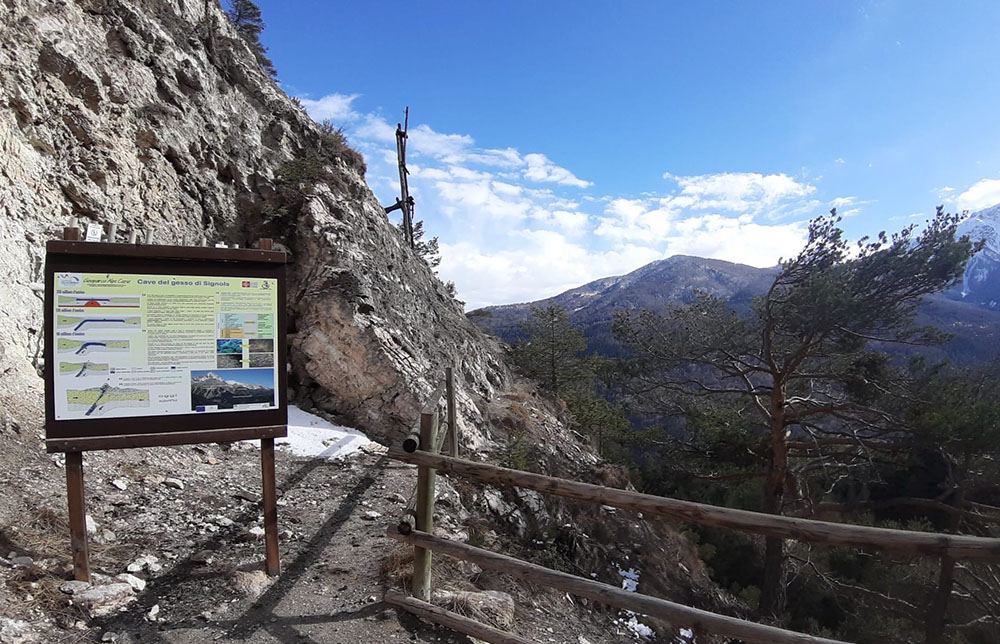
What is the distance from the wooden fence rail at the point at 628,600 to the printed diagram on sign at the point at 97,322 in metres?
2.23

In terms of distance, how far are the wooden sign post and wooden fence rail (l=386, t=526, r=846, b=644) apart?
1.46m

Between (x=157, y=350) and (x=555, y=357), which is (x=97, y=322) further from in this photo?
(x=555, y=357)

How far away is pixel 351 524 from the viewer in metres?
5.10

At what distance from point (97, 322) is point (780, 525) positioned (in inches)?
163

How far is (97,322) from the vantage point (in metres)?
3.21

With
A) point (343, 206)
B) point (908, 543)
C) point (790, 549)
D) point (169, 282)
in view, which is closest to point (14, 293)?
point (169, 282)

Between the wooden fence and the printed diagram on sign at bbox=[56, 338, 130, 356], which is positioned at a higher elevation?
the printed diagram on sign at bbox=[56, 338, 130, 356]

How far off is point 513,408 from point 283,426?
8.48 metres

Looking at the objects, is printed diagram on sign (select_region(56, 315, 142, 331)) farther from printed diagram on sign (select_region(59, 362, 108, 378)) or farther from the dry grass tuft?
the dry grass tuft

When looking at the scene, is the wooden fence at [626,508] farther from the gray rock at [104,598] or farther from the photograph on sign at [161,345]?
the gray rock at [104,598]

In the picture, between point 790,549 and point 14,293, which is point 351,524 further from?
point 790,549

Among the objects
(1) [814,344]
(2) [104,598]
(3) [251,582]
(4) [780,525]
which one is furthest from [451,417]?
(1) [814,344]

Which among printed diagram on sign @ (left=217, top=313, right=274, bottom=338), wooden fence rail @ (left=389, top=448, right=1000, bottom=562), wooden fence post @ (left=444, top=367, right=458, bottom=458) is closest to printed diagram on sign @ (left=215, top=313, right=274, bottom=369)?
printed diagram on sign @ (left=217, top=313, right=274, bottom=338)

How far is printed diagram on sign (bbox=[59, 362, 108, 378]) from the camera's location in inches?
124
